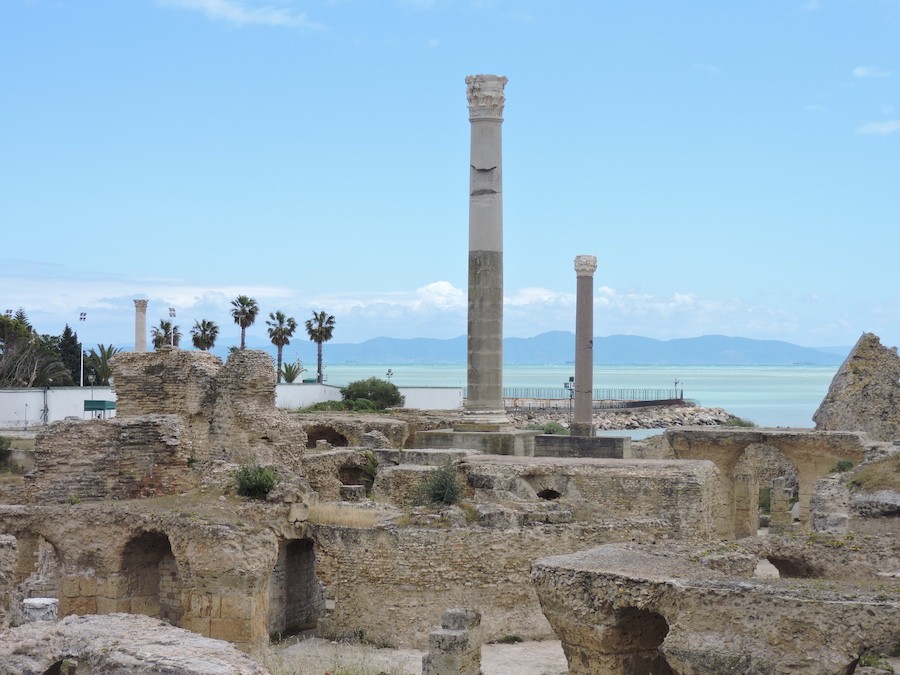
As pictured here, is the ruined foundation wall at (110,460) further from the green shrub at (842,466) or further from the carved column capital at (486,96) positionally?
the green shrub at (842,466)

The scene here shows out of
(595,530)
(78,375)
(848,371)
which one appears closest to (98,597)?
(595,530)

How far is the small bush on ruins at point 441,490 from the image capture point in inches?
837

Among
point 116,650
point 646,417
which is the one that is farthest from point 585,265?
point 646,417

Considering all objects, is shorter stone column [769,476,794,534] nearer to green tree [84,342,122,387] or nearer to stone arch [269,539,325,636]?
stone arch [269,539,325,636]

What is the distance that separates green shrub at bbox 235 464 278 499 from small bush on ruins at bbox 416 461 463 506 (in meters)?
3.04

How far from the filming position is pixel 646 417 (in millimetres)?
84375

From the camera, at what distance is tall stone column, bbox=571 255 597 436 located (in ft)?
113

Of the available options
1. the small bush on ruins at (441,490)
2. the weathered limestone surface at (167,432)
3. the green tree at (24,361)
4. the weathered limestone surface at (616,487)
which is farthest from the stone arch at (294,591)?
the green tree at (24,361)

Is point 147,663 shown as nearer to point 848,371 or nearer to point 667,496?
point 667,496

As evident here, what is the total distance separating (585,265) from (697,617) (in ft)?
78.3

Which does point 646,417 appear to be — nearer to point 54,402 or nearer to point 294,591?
point 54,402

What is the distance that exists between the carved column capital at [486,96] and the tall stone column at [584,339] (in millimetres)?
7308

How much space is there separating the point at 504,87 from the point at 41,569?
15421mm

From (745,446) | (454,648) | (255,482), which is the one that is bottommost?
(454,648)
